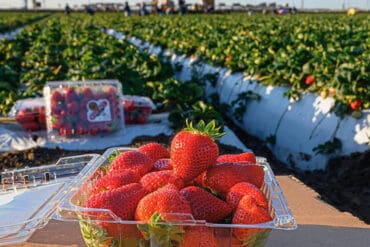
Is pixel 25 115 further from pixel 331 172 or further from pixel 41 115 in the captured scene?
pixel 331 172

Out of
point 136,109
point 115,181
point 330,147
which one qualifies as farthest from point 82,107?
point 115,181

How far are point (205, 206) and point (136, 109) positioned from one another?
5517mm

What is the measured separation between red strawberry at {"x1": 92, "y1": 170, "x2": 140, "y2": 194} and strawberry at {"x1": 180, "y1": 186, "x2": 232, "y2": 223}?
0.22 meters

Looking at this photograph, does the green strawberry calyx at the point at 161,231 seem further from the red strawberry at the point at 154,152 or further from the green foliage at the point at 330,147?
the green foliage at the point at 330,147

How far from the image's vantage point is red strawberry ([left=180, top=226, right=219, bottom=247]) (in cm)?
Answer: 182

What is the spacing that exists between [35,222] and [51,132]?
493 cm

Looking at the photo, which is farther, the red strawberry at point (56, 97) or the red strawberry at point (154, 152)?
the red strawberry at point (56, 97)

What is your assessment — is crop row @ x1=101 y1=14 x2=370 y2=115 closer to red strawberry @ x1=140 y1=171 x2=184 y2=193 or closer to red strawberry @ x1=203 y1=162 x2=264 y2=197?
red strawberry @ x1=203 y1=162 x2=264 y2=197

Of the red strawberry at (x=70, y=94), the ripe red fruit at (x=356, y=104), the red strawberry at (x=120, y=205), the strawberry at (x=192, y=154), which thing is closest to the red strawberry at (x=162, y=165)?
the strawberry at (x=192, y=154)

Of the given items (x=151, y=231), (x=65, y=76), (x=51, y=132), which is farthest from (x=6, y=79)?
(x=151, y=231)

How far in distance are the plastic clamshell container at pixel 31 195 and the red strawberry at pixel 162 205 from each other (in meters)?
0.39

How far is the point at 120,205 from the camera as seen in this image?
1.91 meters

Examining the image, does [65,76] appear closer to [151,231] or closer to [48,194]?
[48,194]

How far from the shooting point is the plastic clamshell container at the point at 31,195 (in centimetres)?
204
